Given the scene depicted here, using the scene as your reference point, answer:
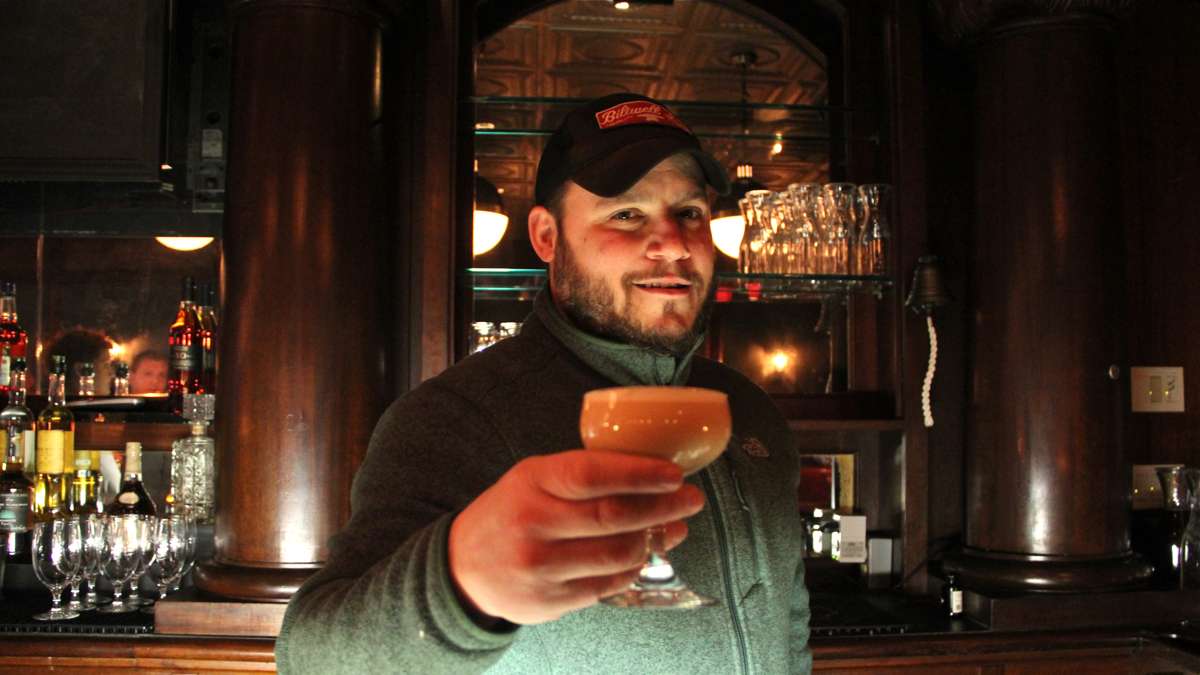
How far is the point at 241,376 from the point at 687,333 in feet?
4.73

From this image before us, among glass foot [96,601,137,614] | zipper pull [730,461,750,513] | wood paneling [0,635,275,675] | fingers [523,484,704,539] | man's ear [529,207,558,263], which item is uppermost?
man's ear [529,207,558,263]

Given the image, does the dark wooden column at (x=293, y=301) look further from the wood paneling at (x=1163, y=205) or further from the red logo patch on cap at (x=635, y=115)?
the wood paneling at (x=1163, y=205)

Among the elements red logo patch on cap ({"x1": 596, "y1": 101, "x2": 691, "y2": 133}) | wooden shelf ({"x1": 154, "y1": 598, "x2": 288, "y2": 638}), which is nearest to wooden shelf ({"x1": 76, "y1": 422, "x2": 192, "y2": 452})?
wooden shelf ({"x1": 154, "y1": 598, "x2": 288, "y2": 638})

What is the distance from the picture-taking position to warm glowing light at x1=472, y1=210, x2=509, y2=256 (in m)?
2.88

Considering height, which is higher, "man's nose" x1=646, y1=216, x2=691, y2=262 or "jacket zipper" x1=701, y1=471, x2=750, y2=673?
"man's nose" x1=646, y1=216, x2=691, y2=262

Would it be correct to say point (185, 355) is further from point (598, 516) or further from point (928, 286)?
point (598, 516)

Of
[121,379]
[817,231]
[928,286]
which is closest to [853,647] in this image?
[928,286]

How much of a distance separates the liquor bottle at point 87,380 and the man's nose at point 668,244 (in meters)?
2.26

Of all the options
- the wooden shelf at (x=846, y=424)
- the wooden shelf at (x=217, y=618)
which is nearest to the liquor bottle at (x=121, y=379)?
the wooden shelf at (x=217, y=618)

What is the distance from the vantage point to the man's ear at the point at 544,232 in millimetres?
1525

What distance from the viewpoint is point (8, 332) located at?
2.94 m

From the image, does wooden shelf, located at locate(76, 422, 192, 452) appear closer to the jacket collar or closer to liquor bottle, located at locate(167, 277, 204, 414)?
liquor bottle, located at locate(167, 277, 204, 414)

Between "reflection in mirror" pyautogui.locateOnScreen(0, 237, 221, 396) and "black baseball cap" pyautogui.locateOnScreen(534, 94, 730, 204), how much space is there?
1.98m

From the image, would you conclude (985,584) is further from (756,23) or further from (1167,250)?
(756,23)
